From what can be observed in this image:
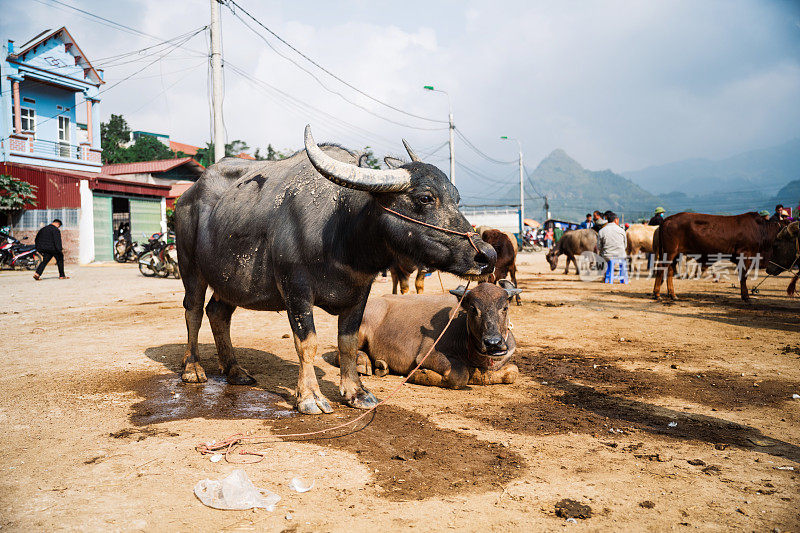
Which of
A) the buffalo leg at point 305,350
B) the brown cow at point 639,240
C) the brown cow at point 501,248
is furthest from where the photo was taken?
the brown cow at point 639,240

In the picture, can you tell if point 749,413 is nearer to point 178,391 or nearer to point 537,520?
point 537,520

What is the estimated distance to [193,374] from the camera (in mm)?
5418

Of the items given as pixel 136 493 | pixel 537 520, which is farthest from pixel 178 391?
pixel 537 520

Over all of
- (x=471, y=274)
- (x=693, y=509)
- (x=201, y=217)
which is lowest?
(x=693, y=509)

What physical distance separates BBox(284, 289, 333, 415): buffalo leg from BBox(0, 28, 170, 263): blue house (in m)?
24.7

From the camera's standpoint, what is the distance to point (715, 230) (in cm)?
1176

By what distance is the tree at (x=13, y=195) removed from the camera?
22.4m

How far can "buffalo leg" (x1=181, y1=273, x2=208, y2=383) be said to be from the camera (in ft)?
17.9

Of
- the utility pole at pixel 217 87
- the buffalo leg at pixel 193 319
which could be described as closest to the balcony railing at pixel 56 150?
the utility pole at pixel 217 87

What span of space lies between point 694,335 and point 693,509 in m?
5.90

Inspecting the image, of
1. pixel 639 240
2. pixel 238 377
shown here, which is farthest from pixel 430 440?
pixel 639 240

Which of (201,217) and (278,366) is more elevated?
(201,217)

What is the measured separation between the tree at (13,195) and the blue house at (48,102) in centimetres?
449

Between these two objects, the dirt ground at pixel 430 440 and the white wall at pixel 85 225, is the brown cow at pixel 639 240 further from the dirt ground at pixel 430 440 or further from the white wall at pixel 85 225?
the white wall at pixel 85 225
